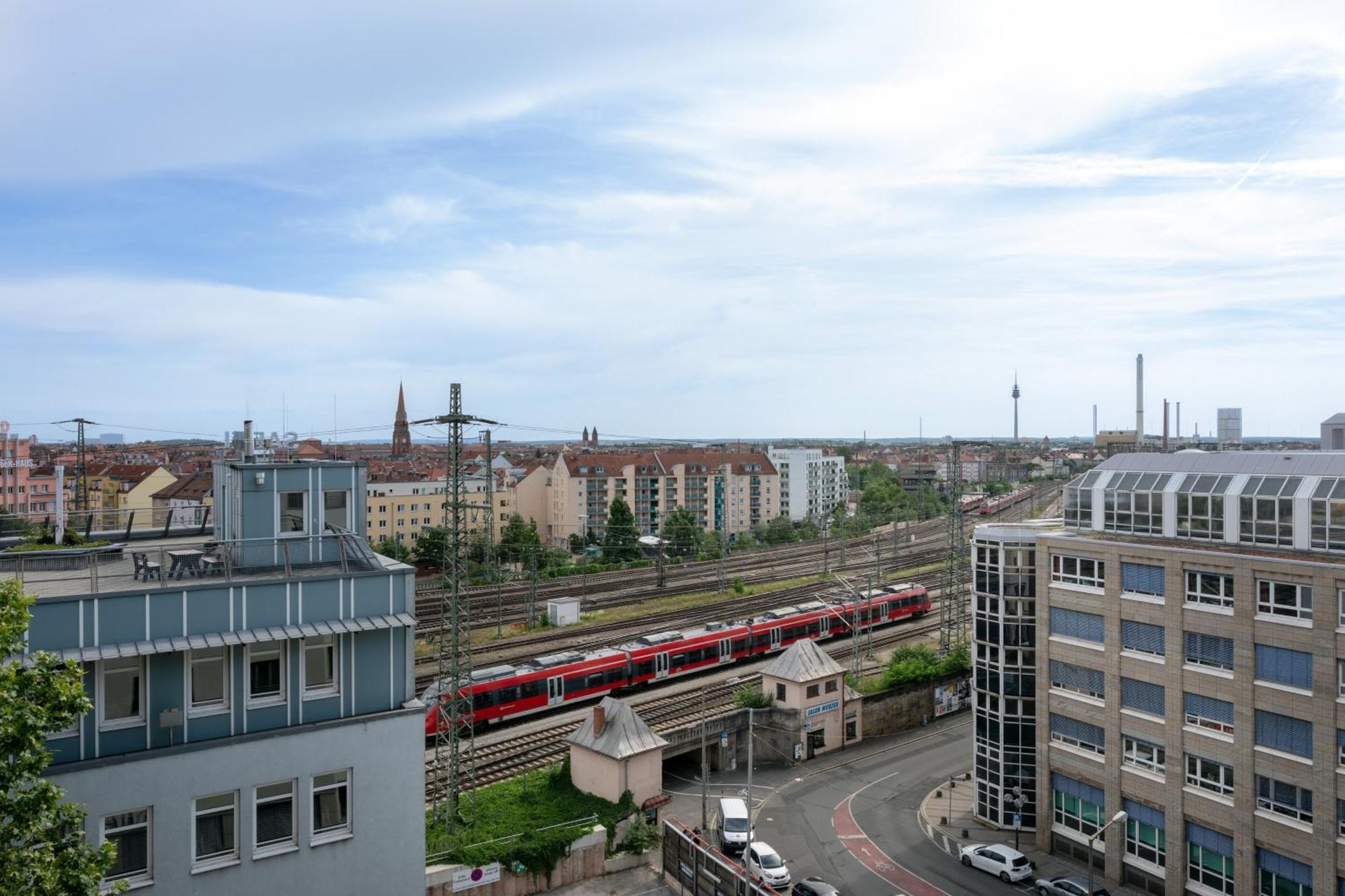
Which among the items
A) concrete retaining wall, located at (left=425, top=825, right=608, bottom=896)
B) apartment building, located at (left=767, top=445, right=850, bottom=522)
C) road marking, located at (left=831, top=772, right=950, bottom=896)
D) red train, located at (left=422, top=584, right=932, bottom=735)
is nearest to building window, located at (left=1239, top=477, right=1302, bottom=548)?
road marking, located at (left=831, top=772, right=950, bottom=896)

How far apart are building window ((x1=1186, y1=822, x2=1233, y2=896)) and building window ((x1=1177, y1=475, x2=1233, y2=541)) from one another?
806 centimetres

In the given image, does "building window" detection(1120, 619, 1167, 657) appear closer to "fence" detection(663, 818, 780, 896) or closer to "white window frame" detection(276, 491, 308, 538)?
"fence" detection(663, 818, 780, 896)

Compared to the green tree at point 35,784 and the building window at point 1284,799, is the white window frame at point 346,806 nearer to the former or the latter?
the green tree at point 35,784

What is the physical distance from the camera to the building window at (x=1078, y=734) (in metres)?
27.4

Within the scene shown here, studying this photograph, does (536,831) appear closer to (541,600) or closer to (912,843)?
(912,843)

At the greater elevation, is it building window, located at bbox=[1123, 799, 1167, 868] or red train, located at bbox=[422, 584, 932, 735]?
red train, located at bbox=[422, 584, 932, 735]

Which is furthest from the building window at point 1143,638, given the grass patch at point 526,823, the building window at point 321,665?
the building window at point 321,665

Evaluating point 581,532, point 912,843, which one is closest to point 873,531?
point 581,532

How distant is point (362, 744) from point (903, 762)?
28.4 meters

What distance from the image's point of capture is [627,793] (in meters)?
27.8

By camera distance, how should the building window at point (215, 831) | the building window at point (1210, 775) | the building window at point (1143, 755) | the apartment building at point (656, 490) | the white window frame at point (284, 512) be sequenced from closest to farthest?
the building window at point (215, 831), the white window frame at point (284, 512), the building window at point (1210, 775), the building window at point (1143, 755), the apartment building at point (656, 490)

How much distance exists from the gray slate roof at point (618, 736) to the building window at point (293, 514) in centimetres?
1409

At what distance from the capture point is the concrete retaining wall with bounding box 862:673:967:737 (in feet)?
132

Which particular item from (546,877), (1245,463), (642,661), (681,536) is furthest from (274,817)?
(681,536)
